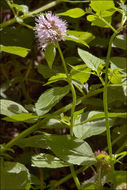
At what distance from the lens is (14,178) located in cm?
76

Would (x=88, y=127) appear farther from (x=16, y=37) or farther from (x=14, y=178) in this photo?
(x=16, y=37)

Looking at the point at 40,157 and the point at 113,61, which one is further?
the point at 113,61

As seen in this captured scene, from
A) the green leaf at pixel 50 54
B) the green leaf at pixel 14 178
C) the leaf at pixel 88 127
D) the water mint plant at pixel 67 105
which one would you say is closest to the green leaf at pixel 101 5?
the water mint plant at pixel 67 105

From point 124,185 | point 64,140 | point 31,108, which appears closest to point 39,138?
point 31,108

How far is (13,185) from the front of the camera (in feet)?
2.44

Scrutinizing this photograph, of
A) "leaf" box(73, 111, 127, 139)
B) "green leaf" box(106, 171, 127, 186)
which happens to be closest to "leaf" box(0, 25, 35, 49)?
"leaf" box(73, 111, 127, 139)

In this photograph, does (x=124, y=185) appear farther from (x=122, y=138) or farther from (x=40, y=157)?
(x=122, y=138)

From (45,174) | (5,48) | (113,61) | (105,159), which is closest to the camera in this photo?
A: (105,159)

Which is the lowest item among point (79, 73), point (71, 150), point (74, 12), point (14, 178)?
point (14, 178)

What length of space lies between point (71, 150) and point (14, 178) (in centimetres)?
19

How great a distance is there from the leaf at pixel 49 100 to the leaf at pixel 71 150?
2.8 inches

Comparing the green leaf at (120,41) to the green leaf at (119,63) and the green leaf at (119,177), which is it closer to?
the green leaf at (119,63)

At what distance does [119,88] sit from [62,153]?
38 cm

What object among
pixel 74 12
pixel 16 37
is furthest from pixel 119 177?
pixel 16 37
